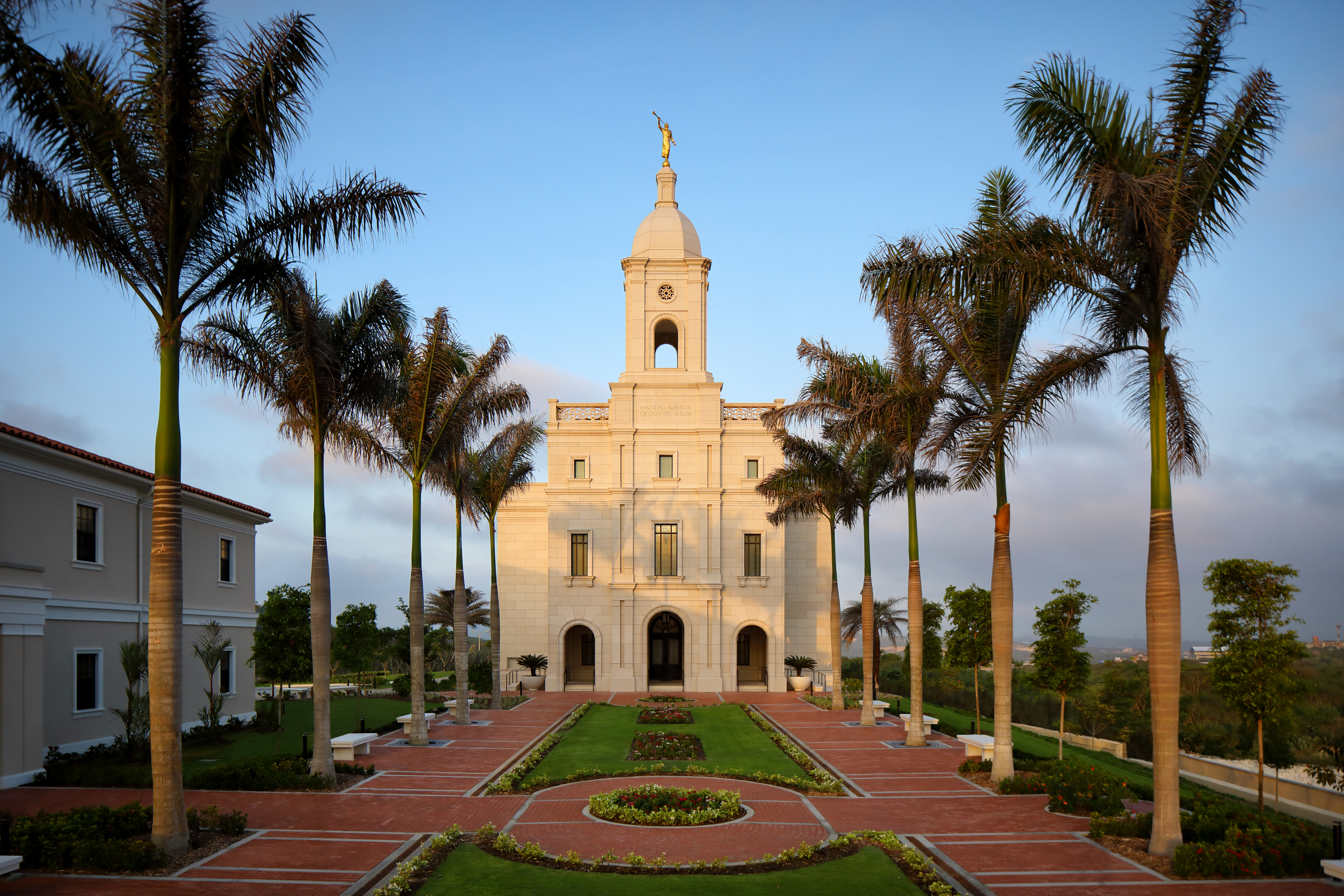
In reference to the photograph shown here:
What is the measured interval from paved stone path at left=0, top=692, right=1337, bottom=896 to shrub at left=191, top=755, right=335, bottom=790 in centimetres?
45

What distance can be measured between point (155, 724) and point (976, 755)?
16.6m

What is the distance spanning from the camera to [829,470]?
30234 millimetres

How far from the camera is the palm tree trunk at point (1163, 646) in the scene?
504 inches

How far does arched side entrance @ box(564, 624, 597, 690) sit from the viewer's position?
46219 millimetres

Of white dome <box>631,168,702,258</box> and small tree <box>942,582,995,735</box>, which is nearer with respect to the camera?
small tree <box>942,582,995,735</box>

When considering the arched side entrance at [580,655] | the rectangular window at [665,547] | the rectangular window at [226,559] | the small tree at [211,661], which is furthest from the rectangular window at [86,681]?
the arched side entrance at [580,655]

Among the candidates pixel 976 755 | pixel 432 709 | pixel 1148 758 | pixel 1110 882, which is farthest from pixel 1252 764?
pixel 432 709

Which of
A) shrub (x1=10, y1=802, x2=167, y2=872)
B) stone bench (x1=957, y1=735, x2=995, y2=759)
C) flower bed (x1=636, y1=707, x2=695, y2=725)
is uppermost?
shrub (x1=10, y1=802, x2=167, y2=872)

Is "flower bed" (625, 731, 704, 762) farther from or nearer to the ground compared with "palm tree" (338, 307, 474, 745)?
nearer to the ground

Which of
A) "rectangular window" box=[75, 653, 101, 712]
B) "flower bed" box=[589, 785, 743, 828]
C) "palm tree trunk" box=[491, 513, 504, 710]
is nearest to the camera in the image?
"flower bed" box=[589, 785, 743, 828]

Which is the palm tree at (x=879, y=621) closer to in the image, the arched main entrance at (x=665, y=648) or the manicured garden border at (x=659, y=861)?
the arched main entrance at (x=665, y=648)

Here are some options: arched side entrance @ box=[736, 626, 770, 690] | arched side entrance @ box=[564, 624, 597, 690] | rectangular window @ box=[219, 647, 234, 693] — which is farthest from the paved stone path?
arched side entrance @ box=[564, 624, 597, 690]

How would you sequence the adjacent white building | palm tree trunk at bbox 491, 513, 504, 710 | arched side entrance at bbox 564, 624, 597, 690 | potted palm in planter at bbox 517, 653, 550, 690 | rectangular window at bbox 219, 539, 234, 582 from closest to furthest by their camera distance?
the adjacent white building
rectangular window at bbox 219, 539, 234, 582
palm tree trunk at bbox 491, 513, 504, 710
potted palm in planter at bbox 517, 653, 550, 690
arched side entrance at bbox 564, 624, 597, 690

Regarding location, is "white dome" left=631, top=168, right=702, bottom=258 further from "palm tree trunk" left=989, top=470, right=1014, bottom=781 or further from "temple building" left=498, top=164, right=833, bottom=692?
"palm tree trunk" left=989, top=470, right=1014, bottom=781
